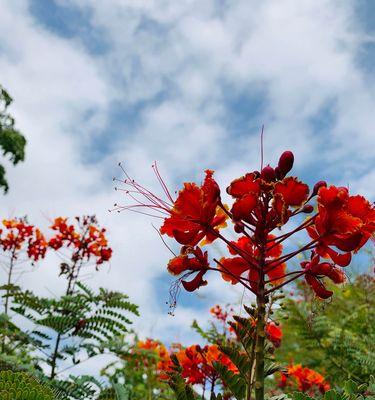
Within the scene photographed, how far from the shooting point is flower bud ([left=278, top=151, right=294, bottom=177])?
176 cm

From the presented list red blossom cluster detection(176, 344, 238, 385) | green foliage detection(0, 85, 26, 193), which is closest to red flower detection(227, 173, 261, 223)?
red blossom cluster detection(176, 344, 238, 385)

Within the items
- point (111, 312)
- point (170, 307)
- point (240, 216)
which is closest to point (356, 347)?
point (111, 312)

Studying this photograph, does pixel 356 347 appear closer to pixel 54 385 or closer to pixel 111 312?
pixel 111 312

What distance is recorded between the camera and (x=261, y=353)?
161 cm

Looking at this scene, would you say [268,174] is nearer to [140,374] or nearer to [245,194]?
[245,194]

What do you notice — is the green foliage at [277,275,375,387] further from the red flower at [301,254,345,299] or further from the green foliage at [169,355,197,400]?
the green foliage at [169,355,197,400]

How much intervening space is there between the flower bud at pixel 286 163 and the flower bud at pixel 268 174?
43 mm

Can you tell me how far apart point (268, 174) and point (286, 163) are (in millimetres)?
81

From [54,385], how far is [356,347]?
90.2 inches

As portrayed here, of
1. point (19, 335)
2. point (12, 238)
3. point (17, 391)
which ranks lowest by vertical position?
point (17, 391)

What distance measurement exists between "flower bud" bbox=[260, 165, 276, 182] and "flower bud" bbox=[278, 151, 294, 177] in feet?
0.14

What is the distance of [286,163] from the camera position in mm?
1761

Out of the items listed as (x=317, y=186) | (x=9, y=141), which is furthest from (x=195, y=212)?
(x=9, y=141)

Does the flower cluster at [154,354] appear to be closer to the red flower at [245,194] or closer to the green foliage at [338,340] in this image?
the green foliage at [338,340]
